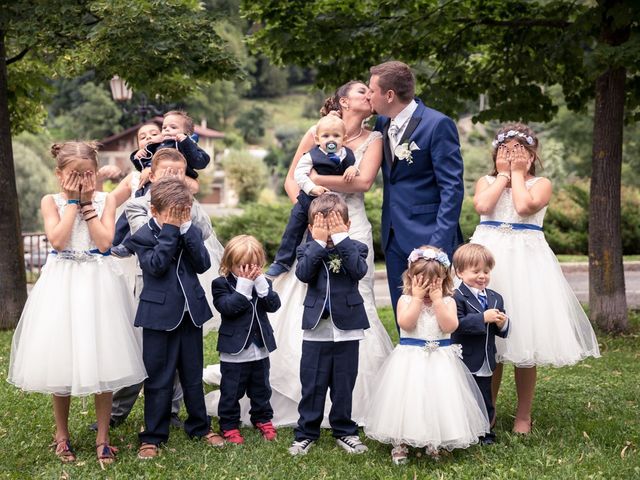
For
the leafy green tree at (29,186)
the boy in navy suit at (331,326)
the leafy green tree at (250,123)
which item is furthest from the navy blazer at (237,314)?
the leafy green tree at (250,123)

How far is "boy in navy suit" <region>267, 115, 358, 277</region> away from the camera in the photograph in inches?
215

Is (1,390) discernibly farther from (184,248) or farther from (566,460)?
(566,460)

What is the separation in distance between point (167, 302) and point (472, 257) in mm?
1879

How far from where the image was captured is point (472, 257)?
5.09 m

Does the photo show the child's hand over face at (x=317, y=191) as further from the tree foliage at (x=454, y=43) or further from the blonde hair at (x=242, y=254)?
the tree foliage at (x=454, y=43)

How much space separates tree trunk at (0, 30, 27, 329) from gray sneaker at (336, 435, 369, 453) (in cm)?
671

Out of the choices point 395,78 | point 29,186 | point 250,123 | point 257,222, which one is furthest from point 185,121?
point 250,123

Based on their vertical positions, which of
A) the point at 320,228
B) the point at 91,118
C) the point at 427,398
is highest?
the point at 91,118

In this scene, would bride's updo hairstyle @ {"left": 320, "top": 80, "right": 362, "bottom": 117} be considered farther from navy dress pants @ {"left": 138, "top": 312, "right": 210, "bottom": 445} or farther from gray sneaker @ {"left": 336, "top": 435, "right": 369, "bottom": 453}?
gray sneaker @ {"left": 336, "top": 435, "right": 369, "bottom": 453}

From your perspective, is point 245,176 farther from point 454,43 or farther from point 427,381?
point 427,381

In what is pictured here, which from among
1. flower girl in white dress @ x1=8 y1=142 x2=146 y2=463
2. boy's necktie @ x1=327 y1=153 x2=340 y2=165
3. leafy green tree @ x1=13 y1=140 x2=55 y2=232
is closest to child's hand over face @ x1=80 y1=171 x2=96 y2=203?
flower girl in white dress @ x1=8 y1=142 x2=146 y2=463

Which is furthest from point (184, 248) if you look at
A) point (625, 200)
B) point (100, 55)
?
point (625, 200)

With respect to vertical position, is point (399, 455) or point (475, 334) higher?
point (475, 334)

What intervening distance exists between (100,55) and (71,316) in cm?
503
